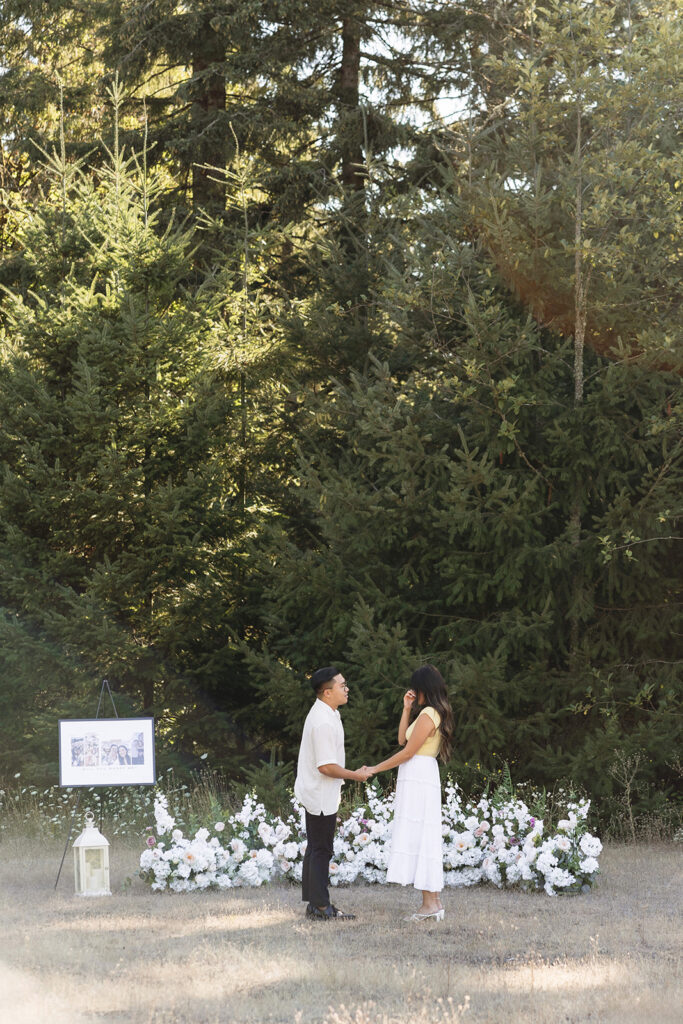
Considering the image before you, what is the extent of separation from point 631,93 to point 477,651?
6205mm

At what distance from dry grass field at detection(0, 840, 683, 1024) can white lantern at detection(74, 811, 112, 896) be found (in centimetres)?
20

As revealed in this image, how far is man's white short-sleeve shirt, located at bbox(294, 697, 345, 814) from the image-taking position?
303 inches

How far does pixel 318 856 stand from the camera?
7824 millimetres

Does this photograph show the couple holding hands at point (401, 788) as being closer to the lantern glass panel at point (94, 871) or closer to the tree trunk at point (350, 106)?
the lantern glass panel at point (94, 871)

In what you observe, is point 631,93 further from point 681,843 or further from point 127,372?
point 681,843

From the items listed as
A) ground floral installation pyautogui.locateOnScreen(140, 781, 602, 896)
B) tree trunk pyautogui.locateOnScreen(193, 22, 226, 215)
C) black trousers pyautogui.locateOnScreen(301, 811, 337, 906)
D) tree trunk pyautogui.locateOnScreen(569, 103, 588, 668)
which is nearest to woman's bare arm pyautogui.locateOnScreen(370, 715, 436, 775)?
black trousers pyautogui.locateOnScreen(301, 811, 337, 906)

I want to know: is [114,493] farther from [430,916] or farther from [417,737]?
[430,916]

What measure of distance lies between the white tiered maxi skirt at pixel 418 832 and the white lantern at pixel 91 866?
2.62m

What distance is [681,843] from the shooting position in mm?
11273

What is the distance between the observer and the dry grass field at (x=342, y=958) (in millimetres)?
5695

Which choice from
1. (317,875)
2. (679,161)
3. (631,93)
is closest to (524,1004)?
(317,875)

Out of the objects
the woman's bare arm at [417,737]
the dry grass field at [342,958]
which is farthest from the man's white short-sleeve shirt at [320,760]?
the dry grass field at [342,958]

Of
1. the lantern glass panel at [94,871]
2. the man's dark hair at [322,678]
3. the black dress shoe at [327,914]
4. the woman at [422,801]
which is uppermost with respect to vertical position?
the man's dark hair at [322,678]

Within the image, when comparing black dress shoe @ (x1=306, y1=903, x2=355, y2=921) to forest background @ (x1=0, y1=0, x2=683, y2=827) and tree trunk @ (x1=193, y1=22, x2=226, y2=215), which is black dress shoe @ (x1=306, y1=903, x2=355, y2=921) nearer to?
forest background @ (x1=0, y1=0, x2=683, y2=827)
